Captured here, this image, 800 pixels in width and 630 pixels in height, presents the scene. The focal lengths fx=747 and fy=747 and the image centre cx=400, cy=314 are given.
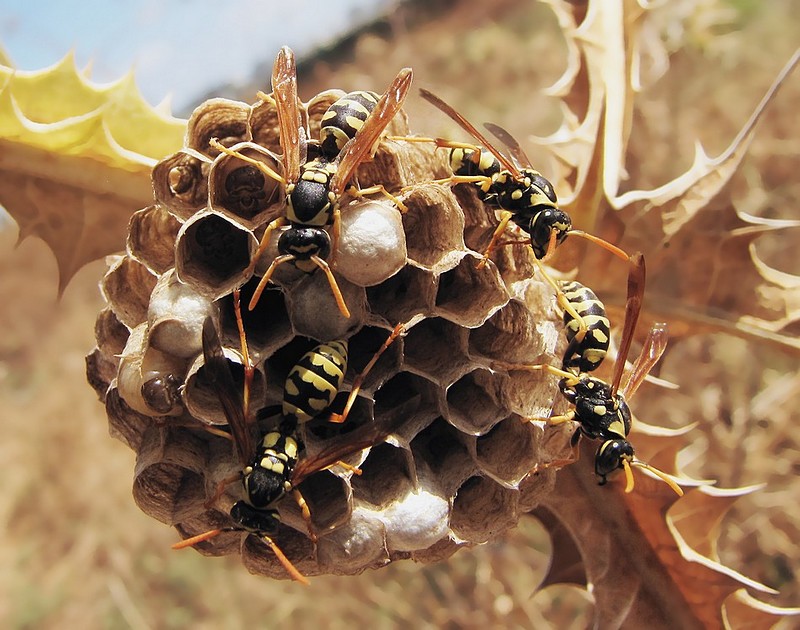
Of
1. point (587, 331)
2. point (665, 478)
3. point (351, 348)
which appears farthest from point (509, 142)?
point (665, 478)

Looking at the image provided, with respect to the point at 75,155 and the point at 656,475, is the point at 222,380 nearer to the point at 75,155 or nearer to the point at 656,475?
the point at 75,155

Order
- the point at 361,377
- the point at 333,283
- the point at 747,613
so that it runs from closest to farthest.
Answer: the point at 333,283 → the point at 361,377 → the point at 747,613

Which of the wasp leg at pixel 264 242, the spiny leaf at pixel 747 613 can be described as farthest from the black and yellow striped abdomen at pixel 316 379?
the spiny leaf at pixel 747 613

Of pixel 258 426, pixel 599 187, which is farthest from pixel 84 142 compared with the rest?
pixel 599 187

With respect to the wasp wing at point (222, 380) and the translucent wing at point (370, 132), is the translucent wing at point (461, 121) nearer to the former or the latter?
the translucent wing at point (370, 132)

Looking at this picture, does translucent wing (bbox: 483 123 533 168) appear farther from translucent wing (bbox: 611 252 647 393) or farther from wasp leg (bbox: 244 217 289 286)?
wasp leg (bbox: 244 217 289 286)

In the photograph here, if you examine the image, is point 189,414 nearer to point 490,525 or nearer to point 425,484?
point 425,484
